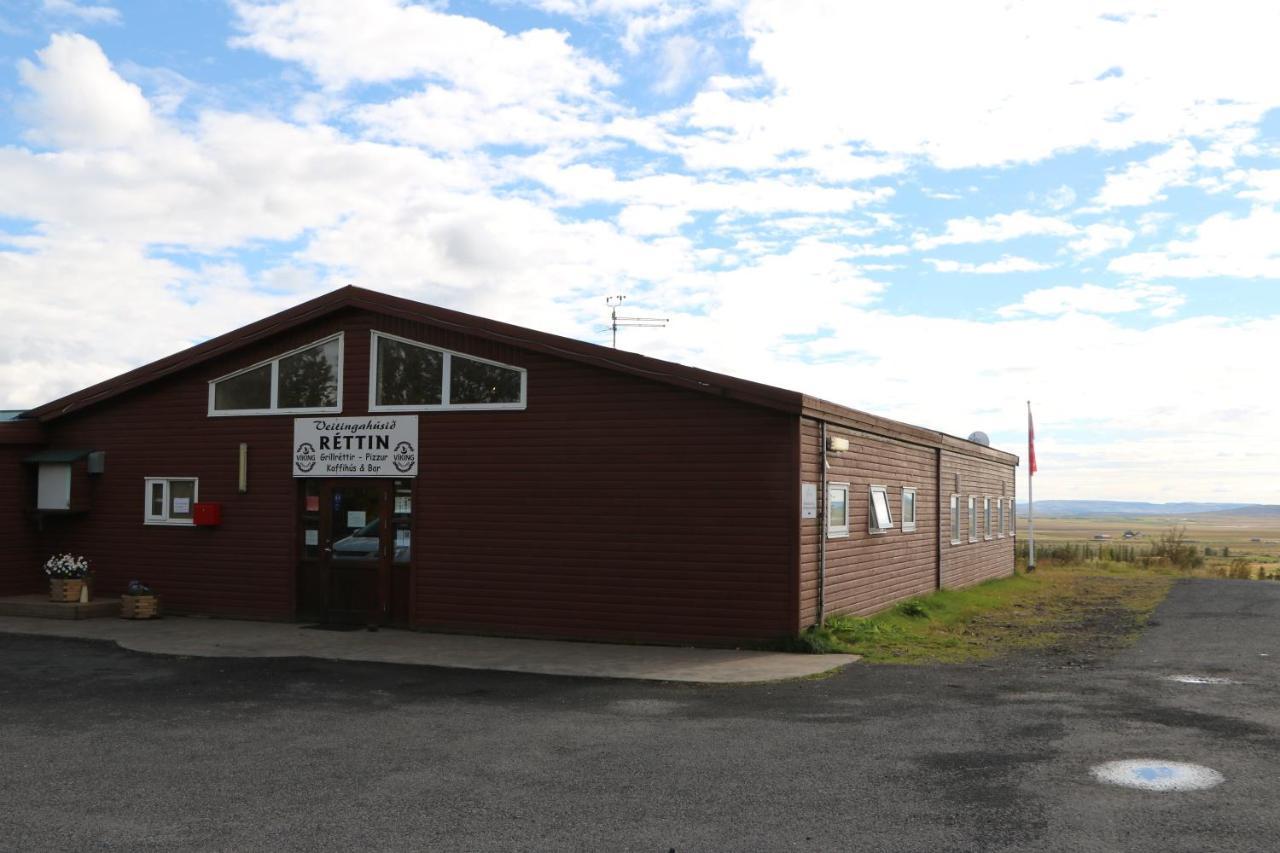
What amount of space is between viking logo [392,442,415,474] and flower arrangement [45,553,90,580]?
5.72 meters

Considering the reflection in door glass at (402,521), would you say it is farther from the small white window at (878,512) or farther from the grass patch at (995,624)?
the small white window at (878,512)

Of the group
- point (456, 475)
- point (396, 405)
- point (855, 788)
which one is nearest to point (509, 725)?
point (855, 788)

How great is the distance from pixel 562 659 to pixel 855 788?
645cm

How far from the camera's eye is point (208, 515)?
17.4 metres

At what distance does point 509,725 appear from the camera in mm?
9578

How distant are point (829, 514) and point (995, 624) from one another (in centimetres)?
499

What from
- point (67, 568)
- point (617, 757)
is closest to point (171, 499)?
point (67, 568)

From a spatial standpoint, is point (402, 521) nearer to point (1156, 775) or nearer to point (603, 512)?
point (603, 512)

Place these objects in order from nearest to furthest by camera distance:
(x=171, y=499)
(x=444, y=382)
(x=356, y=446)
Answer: (x=444, y=382), (x=356, y=446), (x=171, y=499)

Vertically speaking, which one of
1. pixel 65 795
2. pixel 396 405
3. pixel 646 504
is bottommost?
pixel 65 795

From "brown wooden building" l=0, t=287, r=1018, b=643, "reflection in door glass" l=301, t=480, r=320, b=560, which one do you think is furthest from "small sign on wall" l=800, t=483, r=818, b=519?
"reflection in door glass" l=301, t=480, r=320, b=560

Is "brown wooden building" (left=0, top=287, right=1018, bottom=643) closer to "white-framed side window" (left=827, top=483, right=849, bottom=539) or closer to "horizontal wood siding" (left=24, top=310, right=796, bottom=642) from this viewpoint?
"horizontal wood siding" (left=24, top=310, right=796, bottom=642)

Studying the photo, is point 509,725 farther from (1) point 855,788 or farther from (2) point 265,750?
(1) point 855,788

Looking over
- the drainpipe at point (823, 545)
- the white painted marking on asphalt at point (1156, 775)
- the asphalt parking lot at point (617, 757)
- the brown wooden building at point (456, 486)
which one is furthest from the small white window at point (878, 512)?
the white painted marking on asphalt at point (1156, 775)
